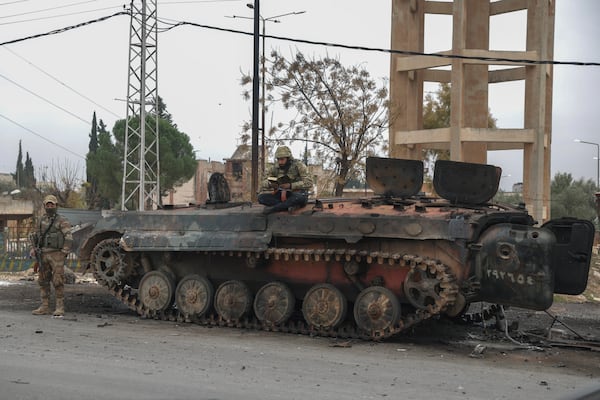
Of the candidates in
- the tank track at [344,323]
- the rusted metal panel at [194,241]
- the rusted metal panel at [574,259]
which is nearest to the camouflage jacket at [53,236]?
the tank track at [344,323]

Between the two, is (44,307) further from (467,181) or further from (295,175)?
(467,181)

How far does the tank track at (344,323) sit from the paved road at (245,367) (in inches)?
11.1

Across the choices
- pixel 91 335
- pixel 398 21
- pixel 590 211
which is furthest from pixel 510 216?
pixel 590 211

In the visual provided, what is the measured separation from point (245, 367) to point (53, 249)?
5.47 metres

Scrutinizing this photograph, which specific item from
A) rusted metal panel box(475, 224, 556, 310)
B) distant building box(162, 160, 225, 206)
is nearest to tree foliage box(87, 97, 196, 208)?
distant building box(162, 160, 225, 206)

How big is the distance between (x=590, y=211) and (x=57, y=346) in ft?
152

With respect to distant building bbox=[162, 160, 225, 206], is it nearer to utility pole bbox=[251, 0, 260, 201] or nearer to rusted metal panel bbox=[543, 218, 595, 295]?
utility pole bbox=[251, 0, 260, 201]

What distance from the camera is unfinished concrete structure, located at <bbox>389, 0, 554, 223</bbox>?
2536cm

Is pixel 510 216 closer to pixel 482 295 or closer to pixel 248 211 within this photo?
pixel 482 295

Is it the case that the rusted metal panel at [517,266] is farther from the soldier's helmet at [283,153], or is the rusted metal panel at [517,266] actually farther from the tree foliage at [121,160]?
the tree foliage at [121,160]

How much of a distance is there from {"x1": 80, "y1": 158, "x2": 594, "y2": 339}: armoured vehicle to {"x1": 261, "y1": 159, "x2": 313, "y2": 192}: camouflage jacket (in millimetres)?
344

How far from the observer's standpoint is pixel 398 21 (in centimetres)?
2703

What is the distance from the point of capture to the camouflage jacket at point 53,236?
12.0 meters

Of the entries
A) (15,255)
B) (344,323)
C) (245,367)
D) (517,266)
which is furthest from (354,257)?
(15,255)
